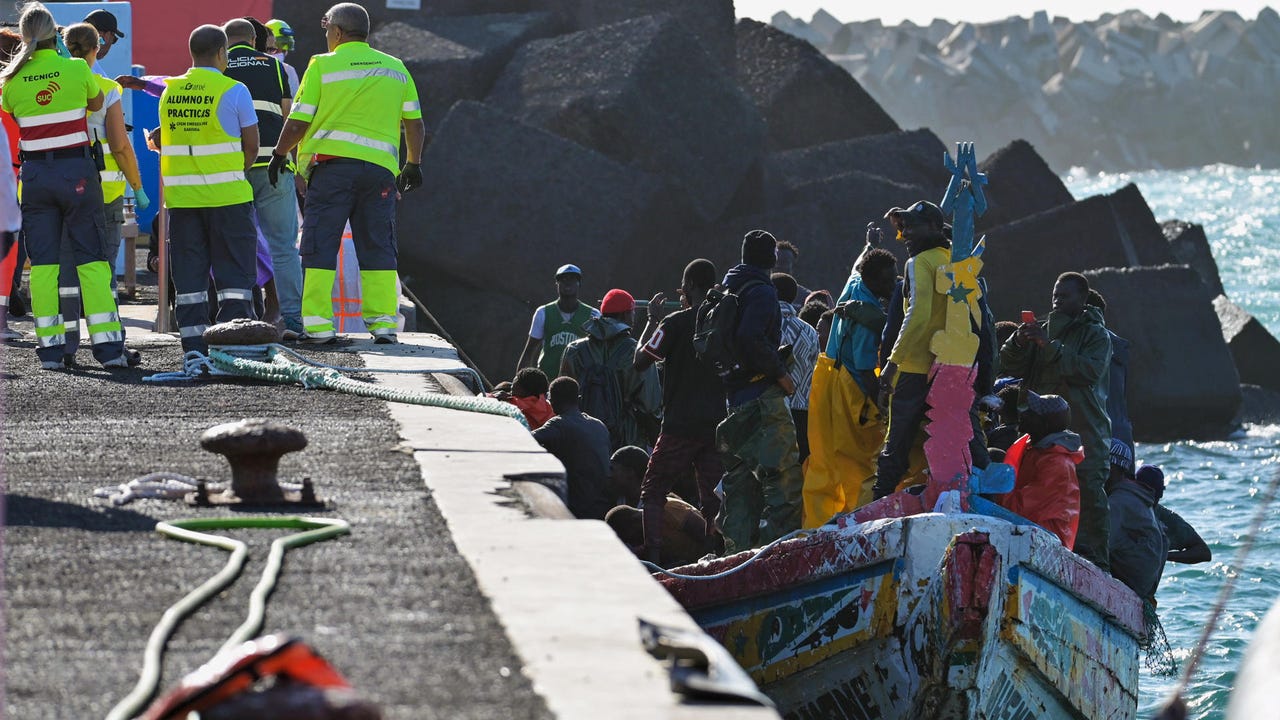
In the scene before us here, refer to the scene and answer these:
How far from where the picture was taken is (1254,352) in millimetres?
27797

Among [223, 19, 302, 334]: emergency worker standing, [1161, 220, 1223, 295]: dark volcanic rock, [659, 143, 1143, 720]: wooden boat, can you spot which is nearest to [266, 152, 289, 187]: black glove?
[223, 19, 302, 334]: emergency worker standing

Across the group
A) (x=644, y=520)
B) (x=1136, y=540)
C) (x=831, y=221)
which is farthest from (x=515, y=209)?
(x=644, y=520)

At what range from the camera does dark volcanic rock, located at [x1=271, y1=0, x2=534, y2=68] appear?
24.3m

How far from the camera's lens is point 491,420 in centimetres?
799

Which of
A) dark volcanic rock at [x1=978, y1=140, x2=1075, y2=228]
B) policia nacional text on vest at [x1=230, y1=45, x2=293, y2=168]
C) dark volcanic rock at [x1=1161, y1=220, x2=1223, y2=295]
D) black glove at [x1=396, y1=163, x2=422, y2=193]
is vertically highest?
policia nacional text on vest at [x1=230, y1=45, x2=293, y2=168]

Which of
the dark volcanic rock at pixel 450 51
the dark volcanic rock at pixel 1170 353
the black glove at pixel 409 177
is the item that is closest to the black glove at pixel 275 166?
the black glove at pixel 409 177

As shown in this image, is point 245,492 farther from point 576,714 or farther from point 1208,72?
point 1208,72

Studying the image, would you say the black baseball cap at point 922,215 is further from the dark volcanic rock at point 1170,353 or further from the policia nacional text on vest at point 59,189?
the dark volcanic rock at point 1170,353

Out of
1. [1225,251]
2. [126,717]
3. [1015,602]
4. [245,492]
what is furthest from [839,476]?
[1225,251]

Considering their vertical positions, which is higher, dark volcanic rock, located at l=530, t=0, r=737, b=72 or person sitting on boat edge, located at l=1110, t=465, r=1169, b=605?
dark volcanic rock, located at l=530, t=0, r=737, b=72

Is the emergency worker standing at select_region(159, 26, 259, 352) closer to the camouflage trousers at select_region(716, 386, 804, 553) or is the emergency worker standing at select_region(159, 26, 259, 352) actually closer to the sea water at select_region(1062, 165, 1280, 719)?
the camouflage trousers at select_region(716, 386, 804, 553)

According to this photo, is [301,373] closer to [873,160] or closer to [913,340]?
[913,340]

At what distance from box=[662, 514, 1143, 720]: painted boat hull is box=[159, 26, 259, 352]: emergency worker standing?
3211 mm

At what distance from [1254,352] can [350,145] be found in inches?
808
